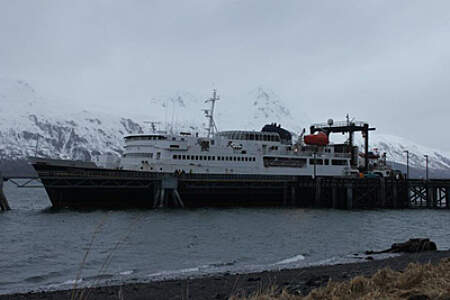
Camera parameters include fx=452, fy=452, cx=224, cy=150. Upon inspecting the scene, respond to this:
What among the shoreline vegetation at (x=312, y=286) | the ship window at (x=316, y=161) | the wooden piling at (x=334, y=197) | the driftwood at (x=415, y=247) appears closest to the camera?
the shoreline vegetation at (x=312, y=286)

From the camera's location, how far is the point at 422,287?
824 centimetres

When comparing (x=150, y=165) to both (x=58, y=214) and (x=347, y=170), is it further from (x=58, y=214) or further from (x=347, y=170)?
(x=347, y=170)

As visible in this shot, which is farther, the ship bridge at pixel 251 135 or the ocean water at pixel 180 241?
the ship bridge at pixel 251 135

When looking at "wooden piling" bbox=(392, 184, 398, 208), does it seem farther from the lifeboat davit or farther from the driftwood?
→ the driftwood

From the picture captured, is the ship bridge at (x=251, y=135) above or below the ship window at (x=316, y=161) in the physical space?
above

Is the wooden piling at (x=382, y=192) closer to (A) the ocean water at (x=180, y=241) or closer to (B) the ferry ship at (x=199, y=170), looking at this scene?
(B) the ferry ship at (x=199, y=170)

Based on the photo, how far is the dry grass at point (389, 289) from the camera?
7.57 metres

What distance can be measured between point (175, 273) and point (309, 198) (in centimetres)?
3580

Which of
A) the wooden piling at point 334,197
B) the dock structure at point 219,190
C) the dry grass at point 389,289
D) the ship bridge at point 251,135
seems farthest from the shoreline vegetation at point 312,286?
the ship bridge at point 251,135

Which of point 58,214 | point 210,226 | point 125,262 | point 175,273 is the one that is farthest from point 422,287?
point 58,214

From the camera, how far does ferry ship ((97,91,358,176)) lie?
163ft

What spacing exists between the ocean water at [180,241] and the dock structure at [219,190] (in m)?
2.59

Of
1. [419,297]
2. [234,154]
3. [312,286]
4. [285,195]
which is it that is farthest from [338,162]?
[419,297]

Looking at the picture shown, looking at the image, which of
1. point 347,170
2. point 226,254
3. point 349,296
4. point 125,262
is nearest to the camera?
point 349,296
